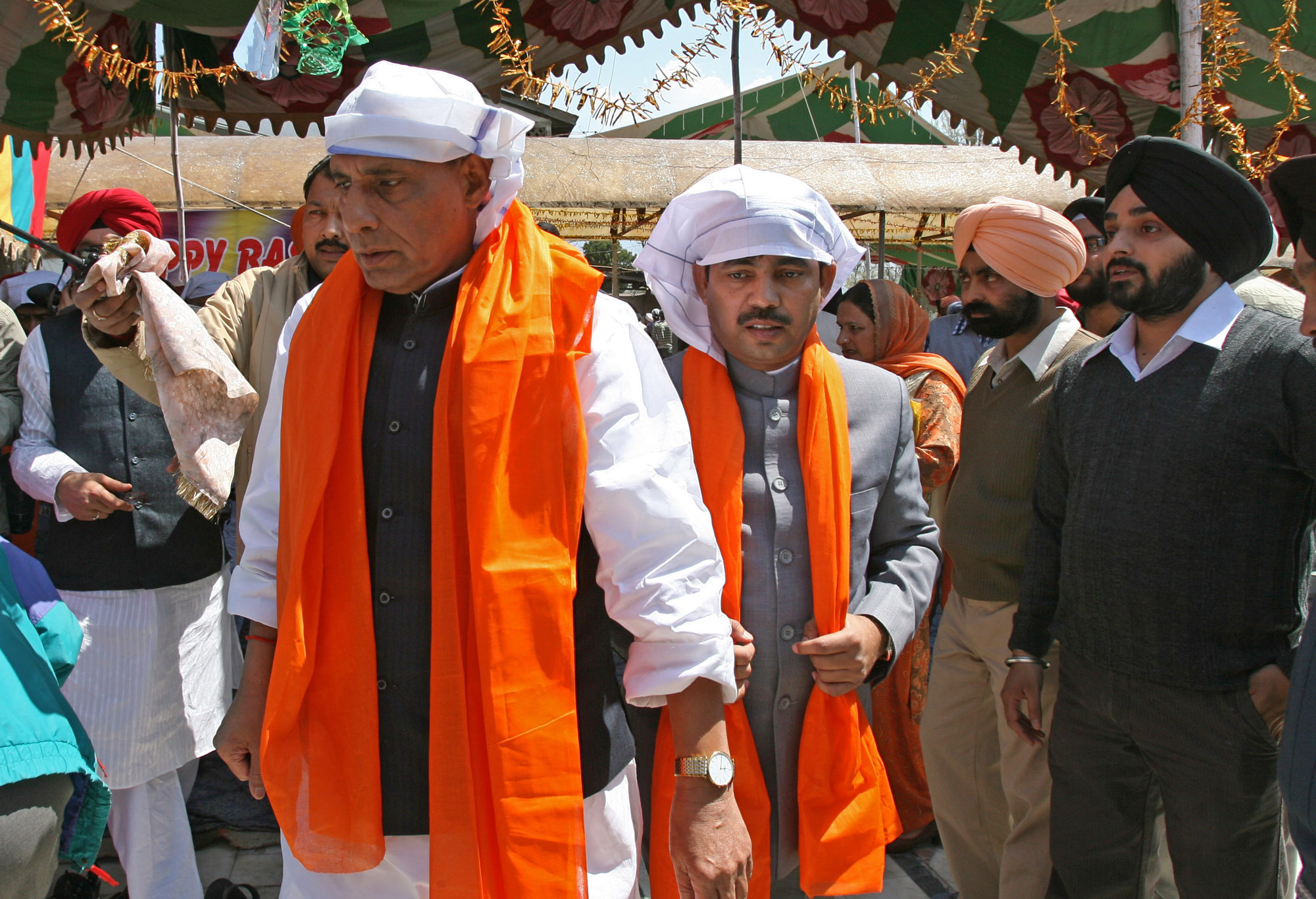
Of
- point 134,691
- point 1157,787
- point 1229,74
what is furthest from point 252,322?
point 1229,74

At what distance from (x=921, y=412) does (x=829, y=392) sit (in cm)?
105

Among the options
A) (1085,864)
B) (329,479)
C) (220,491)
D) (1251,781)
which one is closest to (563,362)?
(329,479)

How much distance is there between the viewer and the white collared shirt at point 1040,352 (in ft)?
8.90

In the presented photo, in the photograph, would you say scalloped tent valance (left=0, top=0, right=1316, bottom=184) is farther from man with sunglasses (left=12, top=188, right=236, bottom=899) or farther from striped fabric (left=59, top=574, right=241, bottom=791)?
striped fabric (left=59, top=574, right=241, bottom=791)

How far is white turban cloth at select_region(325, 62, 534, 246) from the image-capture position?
1.52 metres

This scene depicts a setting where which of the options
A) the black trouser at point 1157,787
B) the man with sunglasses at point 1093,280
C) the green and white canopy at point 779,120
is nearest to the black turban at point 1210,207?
the black trouser at point 1157,787

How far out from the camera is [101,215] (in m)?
2.89

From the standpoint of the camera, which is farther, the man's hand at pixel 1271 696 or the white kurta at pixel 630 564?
the man's hand at pixel 1271 696

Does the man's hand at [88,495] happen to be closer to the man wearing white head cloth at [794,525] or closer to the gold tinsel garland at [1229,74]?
Answer: the man wearing white head cloth at [794,525]

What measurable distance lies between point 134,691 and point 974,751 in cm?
256

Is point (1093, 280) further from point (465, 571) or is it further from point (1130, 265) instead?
point (465, 571)

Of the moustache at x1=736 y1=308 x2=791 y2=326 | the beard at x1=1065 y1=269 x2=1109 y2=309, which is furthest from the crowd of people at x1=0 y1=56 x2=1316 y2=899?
the beard at x1=1065 y1=269 x2=1109 y2=309

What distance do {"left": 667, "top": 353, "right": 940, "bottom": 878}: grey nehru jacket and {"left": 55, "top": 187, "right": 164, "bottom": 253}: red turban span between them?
75.2 inches

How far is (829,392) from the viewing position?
205 centimetres
